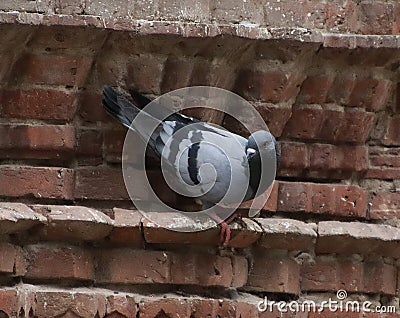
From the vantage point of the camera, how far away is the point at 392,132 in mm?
2945

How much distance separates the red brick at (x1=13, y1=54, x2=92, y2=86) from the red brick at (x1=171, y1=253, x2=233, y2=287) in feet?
1.62

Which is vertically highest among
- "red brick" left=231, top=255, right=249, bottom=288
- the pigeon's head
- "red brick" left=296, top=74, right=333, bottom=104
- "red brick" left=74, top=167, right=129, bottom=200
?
"red brick" left=296, top=74, right=333, bottom=104

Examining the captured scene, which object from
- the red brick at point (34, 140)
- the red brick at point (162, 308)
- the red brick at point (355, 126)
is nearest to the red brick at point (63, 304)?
the red brick at point (162, 308)

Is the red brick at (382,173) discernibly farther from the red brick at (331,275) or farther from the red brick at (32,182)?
the red brick at (32,182)

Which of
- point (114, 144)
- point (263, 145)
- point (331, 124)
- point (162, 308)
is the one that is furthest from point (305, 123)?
point (162, 308)

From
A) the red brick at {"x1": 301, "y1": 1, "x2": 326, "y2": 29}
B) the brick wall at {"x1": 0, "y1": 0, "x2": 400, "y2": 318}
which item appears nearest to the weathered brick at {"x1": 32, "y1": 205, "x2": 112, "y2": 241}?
the brick wall at {"x1": 0, "y1": 0, "x2": 400, "y2": 318}

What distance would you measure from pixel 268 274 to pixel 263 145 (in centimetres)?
33

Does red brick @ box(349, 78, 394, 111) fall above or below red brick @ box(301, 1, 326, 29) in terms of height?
below

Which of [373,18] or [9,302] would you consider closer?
[9,302]

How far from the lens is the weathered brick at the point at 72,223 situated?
2.56 metres

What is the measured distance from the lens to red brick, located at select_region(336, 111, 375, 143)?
285 cm

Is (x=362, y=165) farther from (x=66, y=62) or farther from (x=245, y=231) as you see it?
(x=66, y=62)

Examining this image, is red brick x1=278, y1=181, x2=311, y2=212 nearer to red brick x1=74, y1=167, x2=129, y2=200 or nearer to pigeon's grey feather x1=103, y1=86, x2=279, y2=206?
pigeon's grey feather x1=103, y1=86, x2=279, y2=206

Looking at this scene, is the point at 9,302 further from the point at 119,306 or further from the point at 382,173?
the point at 382,173
